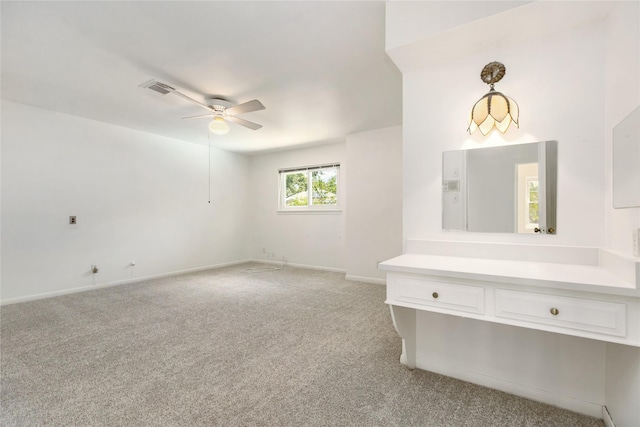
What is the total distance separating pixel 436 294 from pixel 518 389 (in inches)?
32.8

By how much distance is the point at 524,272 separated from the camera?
1373 millimetres

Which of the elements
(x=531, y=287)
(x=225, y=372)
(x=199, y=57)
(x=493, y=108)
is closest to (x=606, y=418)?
(x=531, y=287)

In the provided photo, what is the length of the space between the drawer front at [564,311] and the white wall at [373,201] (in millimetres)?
3021

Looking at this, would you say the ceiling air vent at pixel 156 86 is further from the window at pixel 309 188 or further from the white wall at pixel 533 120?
the window at pixel 309 188

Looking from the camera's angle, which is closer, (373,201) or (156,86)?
(156,86)

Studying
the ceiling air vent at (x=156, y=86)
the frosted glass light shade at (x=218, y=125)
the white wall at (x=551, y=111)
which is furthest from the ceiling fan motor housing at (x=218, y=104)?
the white wall at (x=551, y=111)

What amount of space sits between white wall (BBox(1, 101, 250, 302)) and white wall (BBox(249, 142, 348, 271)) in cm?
81

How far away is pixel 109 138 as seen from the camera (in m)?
4.22

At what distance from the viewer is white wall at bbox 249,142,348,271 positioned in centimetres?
533

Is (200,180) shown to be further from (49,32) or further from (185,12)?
(185,12)

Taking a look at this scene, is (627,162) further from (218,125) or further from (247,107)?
(218,125)

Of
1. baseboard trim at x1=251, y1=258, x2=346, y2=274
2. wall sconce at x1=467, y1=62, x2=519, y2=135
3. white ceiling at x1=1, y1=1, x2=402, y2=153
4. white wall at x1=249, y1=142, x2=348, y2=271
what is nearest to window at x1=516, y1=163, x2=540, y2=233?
wall sconce at x1=467, y1=62, x2=519, y2=135

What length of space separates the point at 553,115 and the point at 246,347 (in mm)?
2602

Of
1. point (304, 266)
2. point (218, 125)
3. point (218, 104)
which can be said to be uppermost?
point (218, 104)
